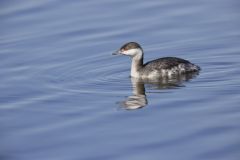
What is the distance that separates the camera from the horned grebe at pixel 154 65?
15.9m

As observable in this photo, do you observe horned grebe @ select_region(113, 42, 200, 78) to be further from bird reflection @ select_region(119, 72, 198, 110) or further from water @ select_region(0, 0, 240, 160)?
water @ select_region(0, 0, 240, 160)

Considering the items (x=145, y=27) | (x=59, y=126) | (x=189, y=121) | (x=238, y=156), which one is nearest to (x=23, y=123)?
(x=59, y=126)

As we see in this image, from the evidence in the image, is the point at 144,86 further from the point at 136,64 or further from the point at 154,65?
the point at 136,64

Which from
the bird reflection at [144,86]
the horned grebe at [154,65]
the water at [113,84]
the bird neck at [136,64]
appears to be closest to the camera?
the water at [113,84]

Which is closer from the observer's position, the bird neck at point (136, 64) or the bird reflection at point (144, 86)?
the bird reflection at point (144, 86)

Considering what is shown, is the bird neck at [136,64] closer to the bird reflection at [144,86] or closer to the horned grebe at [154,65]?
the horned grebe at [154,65]

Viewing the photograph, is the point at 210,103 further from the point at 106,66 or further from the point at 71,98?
the point at 106,66

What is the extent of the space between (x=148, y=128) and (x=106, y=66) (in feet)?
14.3

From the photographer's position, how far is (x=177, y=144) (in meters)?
11.5

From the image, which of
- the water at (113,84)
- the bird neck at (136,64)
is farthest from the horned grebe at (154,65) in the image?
the water at (113,84)

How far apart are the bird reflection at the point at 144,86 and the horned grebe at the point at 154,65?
0.13 metres

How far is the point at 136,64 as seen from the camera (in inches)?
645

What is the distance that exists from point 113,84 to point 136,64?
47.1 inches

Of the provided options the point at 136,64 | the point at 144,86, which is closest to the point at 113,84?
the point at 144,86
